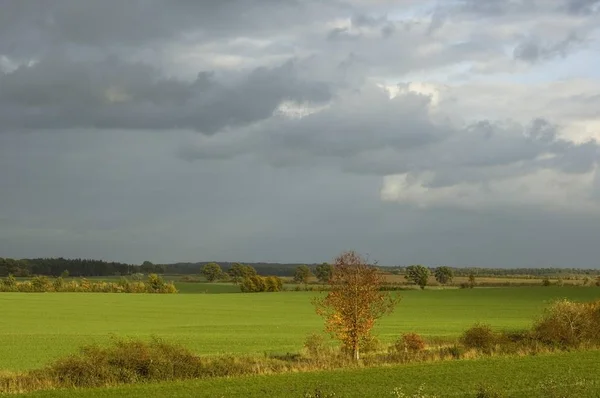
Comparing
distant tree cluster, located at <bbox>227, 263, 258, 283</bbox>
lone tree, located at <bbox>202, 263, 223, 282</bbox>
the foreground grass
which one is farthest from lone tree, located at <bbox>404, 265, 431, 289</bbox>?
the foreground grass

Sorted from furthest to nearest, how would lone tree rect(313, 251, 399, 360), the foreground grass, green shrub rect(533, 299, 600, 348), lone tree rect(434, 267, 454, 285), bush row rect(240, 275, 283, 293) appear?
Answer: lone tree rect(434, 267, 454, 285)
bush row rect(240, 275, 283, 293)
green shrub rect(533, 299, 600, 348)
lone tree rect(313, 251, 399, 360)
the foreground grass

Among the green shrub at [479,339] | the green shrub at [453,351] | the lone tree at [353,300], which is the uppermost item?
the lone tree at [353,300]

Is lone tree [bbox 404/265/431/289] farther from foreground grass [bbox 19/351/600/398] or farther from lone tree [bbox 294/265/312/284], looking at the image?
foreground grass [bbox 19/351/600/398]

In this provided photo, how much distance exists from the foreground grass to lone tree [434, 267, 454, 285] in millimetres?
152893

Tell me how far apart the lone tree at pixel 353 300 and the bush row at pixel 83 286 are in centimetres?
11174

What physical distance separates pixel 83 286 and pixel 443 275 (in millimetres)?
94810

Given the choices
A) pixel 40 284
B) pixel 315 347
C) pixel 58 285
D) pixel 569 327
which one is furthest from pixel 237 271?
pixel 315 347

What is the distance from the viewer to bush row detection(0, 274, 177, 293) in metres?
140

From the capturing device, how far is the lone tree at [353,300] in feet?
123

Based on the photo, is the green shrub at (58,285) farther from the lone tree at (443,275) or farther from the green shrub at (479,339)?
the green shrub at (479,339)

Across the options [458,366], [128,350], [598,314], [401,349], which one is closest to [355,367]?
[458,366]

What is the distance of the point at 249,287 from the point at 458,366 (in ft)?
408

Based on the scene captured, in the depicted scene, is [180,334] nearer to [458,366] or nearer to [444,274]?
[458,366]

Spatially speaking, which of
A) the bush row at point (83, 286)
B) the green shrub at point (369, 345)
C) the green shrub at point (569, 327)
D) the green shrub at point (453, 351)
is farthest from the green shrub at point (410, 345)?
the bush row at point (83, 286)
